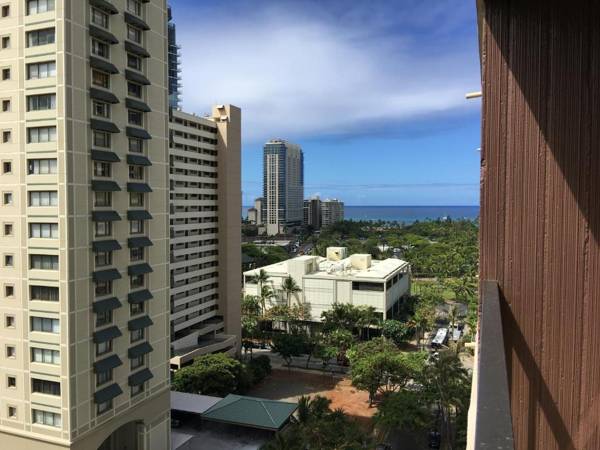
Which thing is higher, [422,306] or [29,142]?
[29,142]

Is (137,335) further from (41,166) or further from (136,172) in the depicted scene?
(41,166)

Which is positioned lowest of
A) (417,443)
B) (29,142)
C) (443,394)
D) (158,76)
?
(417,443)

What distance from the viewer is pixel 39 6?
1389cm

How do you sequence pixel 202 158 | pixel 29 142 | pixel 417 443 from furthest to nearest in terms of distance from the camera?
pixel 202 158 → pixel 417 443 → pixel 29 142

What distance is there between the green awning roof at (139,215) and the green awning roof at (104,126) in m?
2.85

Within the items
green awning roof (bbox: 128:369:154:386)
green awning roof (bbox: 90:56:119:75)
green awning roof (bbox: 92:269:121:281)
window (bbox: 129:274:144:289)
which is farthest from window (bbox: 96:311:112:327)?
green awning roof (bbox: 90:56:119:75)

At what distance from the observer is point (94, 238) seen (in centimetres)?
1484

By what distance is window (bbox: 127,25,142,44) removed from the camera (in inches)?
656

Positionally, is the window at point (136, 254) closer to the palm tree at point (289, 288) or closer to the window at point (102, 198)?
the window at point (102, 198)

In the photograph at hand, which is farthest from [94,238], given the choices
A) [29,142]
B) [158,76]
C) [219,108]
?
[219,108]

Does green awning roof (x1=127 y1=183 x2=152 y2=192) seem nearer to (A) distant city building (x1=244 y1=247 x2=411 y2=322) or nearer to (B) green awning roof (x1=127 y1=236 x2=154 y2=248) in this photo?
(B) green awning roof (x1=127 y1=236 x2=154 y2=248)

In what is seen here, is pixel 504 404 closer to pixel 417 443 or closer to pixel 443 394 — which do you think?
pixel 443 394

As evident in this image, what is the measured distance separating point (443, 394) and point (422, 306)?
73.6 feet

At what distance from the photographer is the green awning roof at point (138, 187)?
16312 millimetres
